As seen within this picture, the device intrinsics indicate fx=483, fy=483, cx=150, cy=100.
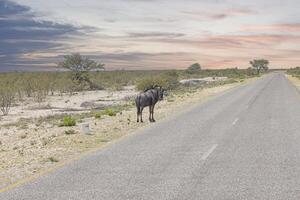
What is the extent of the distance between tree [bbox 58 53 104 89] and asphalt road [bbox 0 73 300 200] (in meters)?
51.2

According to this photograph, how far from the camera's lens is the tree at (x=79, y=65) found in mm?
68312

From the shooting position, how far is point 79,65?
7012cm

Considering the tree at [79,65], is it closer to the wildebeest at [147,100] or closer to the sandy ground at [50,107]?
the sandy ground at [50,107]

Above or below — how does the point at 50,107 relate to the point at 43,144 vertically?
below

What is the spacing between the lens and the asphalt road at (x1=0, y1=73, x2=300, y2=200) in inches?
339

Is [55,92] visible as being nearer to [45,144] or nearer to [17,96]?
[17,96]

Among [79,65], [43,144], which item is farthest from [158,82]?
[43,144]

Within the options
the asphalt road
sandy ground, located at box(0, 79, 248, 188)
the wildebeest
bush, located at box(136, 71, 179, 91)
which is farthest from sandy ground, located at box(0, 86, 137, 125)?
the asphalt road

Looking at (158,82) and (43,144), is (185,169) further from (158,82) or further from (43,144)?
(158,82)

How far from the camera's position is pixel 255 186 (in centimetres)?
902

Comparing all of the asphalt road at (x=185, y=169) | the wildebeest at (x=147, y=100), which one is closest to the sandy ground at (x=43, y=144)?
the wildebeest at (x=147, y=100)

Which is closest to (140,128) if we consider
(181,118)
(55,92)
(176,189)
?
(181,118)

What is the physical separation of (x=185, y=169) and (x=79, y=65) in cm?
6077

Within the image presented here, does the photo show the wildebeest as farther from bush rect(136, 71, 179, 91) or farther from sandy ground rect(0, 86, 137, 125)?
bush rect(136, 71, 179, 91)
